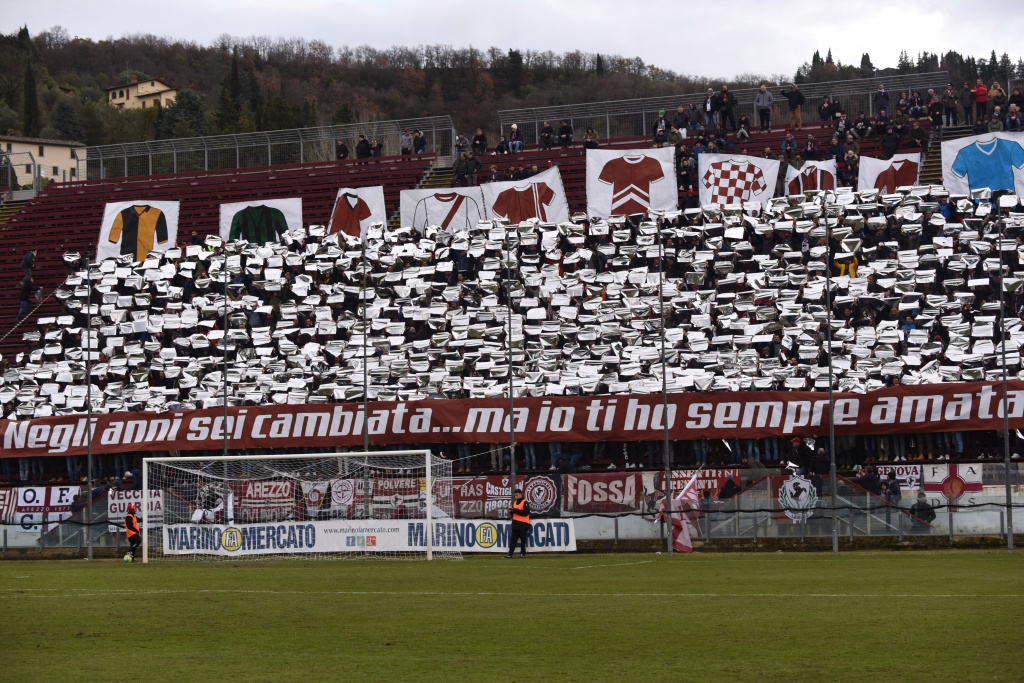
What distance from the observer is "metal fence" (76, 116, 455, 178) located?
58188mm

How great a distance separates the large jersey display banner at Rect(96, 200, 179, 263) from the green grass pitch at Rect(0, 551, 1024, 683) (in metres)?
27.4

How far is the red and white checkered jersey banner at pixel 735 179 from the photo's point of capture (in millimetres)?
46312

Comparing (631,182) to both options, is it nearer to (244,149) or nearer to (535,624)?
(244,149)

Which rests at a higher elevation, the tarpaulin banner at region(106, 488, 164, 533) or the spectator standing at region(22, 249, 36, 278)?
the spectator standing at region(22, 249, 36, 278)

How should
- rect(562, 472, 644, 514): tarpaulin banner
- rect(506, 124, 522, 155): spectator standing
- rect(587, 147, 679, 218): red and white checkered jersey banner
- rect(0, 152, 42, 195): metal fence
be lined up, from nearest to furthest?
rect(562, 472, 644, 514): tarpaulin banner, rect(587, 147, 679, 218): red and white checkered jersey banner, rect(506, 124, 522, 155): spectator standing, rect(0, 152, 42, 195): metal fence

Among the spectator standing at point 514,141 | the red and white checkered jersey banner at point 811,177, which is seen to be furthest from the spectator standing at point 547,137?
the red and white checkered jersey banner at point 811,177

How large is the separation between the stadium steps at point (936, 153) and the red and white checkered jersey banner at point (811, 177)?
3.26 metres

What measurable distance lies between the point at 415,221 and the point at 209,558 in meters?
20.5

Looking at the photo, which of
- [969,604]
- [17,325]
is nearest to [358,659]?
[969,604]

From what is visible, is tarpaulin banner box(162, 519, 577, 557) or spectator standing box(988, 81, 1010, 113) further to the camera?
spectator standing box(988, 81, 1010, 113)

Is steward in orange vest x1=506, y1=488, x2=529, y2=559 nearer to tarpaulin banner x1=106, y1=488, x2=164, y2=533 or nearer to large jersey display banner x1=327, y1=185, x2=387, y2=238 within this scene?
tarpaulin banner x1=106, y1=488, x2=164, y2=533

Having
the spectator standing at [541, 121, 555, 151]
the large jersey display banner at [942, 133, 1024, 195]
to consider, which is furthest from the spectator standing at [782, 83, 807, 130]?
the spectator standing at [541, 121, 555, 151]

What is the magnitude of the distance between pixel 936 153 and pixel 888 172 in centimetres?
322

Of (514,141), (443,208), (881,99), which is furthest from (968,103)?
(443,208)
